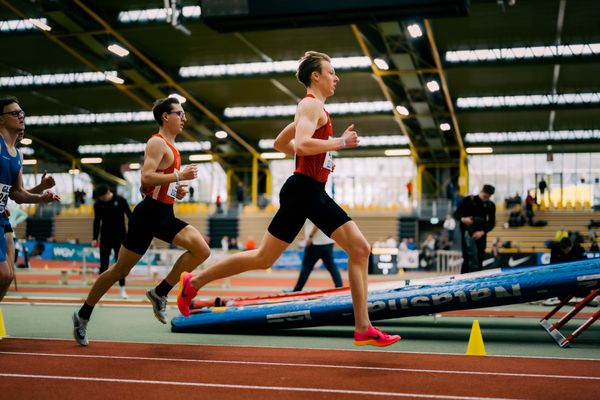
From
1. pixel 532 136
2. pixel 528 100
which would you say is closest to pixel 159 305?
pixel 528 100

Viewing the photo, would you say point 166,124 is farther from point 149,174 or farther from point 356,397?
point 356,397

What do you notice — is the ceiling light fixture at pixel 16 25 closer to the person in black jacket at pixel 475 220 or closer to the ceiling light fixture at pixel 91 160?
the ceiling light fixture at pixel 91 160

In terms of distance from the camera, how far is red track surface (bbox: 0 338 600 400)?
388cm

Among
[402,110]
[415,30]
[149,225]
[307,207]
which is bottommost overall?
[149,225]

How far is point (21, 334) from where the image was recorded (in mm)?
6602

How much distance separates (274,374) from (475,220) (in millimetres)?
6214

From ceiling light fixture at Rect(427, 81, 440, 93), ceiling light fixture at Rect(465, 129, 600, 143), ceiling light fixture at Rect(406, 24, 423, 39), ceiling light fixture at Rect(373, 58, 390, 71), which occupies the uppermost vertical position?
ceiling light fixture at Rect(406, 24, 423, 39)

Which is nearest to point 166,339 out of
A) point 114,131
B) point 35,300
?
point 35,300

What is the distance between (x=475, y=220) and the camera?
394 inches

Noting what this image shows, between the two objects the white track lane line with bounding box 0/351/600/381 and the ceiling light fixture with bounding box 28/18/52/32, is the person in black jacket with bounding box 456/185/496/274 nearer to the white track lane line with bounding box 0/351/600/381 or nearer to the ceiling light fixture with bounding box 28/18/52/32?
the white track lane line with bounding box 0/351/600/381

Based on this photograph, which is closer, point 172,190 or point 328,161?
point 328,161

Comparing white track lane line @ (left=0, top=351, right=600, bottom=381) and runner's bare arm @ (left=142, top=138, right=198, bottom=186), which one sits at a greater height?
runner's bare arm @ (left=142, top=138, right=198, bottom=186)

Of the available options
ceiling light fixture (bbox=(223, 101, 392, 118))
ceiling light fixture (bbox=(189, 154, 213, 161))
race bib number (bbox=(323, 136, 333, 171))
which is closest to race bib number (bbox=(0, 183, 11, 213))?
race bib number (bbox=(323, 136, 333, 171))

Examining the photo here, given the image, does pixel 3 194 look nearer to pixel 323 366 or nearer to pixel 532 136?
pixel 323 366
